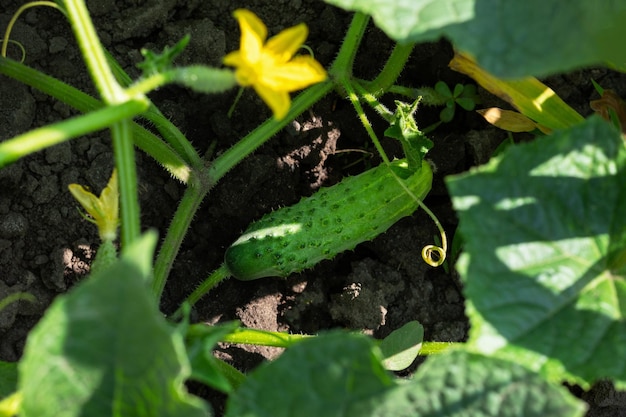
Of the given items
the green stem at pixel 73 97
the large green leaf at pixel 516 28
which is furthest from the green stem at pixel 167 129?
the large green leaf at pixel 516 28

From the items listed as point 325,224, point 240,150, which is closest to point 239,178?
point 240,150

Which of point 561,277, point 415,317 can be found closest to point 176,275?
point 415,317

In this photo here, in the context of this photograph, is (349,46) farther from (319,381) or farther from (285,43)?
(319,381)

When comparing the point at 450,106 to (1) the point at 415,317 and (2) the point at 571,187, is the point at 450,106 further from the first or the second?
(2) the point at 571,187

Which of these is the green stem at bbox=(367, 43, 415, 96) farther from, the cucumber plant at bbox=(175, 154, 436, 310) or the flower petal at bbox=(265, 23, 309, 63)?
the flower petal at bbox=(265, 23, 309, 63)

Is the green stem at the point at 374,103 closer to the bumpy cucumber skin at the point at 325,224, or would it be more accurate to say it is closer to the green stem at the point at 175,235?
the bumpy cucumber skin at the point at 325,224

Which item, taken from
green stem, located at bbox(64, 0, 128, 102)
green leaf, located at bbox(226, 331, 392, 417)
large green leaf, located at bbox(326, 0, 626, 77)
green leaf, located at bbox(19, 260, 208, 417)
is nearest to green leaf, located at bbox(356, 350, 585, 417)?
green leaf, located at bbox(226, 331, 392, 417)

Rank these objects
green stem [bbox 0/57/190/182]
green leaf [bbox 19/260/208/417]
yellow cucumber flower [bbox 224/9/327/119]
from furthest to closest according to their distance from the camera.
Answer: green stem [bbox 0/57/190/182] → yellow cucumber flower [bbox 224/9/327/119] → green leaf [bbox 19/260/208/417]
